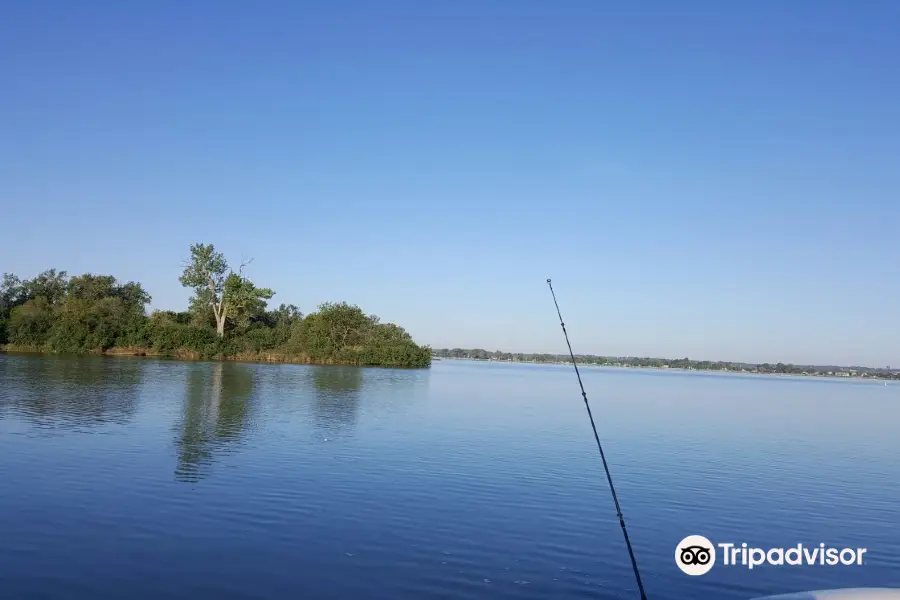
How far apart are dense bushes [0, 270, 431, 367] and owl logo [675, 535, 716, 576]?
235 ft

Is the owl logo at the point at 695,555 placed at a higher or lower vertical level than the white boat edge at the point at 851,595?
lower

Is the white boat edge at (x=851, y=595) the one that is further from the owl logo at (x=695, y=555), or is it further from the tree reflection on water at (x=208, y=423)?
the tree reflection on water at (x=208, y=423)

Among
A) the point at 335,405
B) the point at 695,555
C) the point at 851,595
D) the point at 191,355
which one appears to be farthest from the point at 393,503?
the point at 191,355

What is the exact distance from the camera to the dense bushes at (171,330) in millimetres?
73688

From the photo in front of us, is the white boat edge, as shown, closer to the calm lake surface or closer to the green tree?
the calm lake surface

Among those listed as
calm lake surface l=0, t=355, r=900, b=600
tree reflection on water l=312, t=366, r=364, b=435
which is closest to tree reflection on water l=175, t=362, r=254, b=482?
calm lake surface l=0, t=355, r=900, b=600

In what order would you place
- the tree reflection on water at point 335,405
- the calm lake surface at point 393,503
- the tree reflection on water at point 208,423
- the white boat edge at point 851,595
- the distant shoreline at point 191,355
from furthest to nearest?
the distant shoreline at point 191,355
the tree reflection on water at point 335,405
the tree reflection on water at point 208,423
the calm lake surface at point 393,503
the white boat edge at point 851,595

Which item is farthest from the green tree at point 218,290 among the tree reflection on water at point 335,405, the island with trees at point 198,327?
the tree reflection on water at point 335,405

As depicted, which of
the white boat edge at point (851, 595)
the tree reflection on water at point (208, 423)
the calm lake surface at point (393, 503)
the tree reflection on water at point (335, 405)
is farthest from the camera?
the tree reflection on water at point (335, 405)

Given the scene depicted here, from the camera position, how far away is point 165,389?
3431cm

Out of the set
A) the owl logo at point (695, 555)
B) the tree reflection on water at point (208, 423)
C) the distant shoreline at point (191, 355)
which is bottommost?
the owl logo at point (695, 555)

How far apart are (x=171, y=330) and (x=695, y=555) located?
73652 millimetres

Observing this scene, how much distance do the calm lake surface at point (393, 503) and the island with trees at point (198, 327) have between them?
162ft

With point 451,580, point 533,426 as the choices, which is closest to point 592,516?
point 451,580
